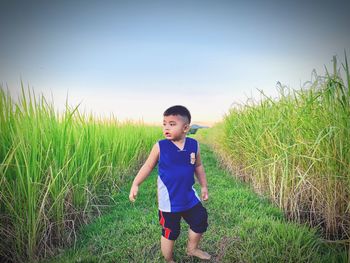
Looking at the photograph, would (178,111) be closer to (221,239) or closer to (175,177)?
(175,177)

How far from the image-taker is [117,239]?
264cm

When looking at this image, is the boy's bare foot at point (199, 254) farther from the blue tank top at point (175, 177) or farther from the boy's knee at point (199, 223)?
the blue tank top at point (175, 177)

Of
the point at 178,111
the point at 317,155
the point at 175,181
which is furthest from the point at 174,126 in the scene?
the point at 317,155

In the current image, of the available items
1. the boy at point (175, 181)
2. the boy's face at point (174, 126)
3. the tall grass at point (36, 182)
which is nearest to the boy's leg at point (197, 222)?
the boy at point (175, 181)

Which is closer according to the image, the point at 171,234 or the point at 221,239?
the point at 171,234

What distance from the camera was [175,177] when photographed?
216cm

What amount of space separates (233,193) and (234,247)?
1.75 m

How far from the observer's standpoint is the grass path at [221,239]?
2.20 meters

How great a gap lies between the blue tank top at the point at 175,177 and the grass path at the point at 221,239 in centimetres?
48

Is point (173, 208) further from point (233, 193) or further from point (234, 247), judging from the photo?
point (233, 193)

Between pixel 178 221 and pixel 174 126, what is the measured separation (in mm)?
735

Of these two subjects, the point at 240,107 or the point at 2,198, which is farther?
Result: the point at 240,107

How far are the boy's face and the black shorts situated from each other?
1.94ft

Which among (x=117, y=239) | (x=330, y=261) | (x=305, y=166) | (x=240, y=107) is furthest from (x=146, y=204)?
(x=240, y=107)
